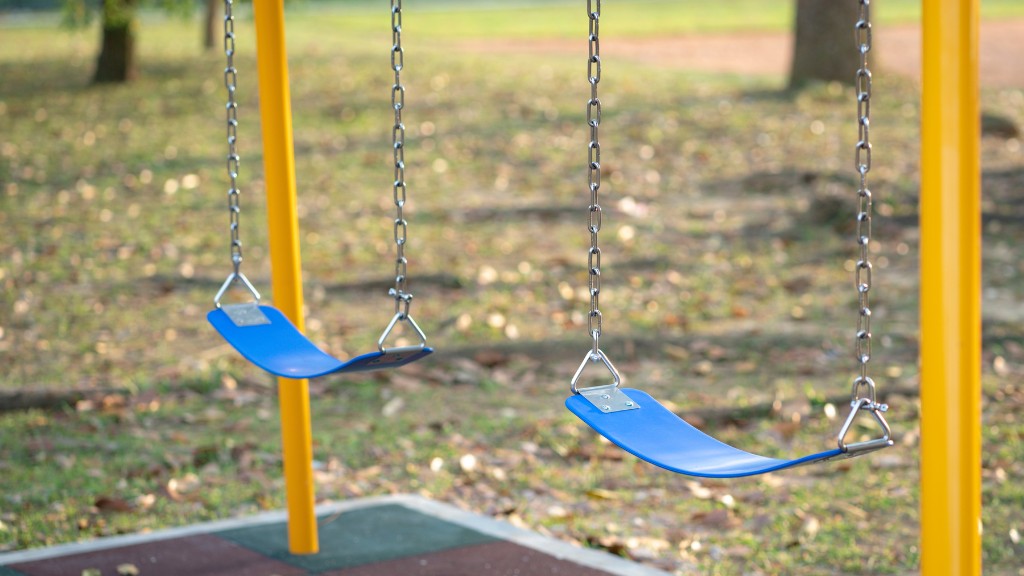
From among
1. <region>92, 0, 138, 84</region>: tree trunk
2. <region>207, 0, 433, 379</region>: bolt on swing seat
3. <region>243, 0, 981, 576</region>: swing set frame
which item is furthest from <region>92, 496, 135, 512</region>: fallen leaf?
<region>92, 0, 138, 84</region>: tree trunk

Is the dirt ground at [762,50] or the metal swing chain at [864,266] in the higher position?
the dirt ground at [762,50]

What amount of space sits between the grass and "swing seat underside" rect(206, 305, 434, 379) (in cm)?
108

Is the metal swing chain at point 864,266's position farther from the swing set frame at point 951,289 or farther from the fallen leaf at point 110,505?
the fallen leaf at point 110,505

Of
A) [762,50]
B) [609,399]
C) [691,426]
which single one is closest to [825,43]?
[762,50]

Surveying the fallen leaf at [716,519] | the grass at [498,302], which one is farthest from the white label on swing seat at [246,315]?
the fallen leaf at [716,519]

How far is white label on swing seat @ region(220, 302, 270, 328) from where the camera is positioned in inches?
157

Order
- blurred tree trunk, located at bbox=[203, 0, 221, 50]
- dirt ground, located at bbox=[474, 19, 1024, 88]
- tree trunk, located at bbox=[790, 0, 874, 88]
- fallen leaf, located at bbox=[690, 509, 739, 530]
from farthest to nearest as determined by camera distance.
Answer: dirt ground, located at bbox=[474, 19, 1024, 88], blurred tree trunk, located at bbox=[203, 0, 221, 50], tree trunk, located at bbox=[790, 0, 874, 88], fallen leaf, located at bbox=[690, 509, 739, 530]

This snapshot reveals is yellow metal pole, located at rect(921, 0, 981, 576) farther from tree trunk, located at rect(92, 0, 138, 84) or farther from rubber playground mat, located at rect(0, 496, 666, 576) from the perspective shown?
tree trunk, located at rect(92, 0, 138, 84)

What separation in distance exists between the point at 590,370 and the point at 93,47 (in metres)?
12.8

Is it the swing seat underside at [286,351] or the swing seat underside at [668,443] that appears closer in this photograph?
the swing seat underside at [668,443]

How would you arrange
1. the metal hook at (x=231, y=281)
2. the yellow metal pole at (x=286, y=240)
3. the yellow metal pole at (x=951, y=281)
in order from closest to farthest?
the yellow metal pole at (x=951, y=281)
the metal hook at (x=231, y=281)
the yellow metal pole at (x=286, y=240)

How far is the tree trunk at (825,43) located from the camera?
41.2 feet

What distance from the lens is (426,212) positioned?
31.0 ft

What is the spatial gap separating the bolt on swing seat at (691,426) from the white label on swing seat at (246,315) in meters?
1.17
